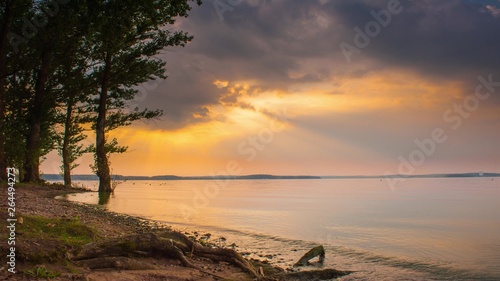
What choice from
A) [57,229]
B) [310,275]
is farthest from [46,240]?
[310,275]

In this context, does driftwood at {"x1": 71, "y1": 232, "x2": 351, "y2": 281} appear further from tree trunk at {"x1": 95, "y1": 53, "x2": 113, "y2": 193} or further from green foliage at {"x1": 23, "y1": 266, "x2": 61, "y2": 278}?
tree trunk at {"x1": 95, "y1": 53, "x2": 113, "y2": 193}

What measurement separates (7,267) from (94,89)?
3905 centimetres

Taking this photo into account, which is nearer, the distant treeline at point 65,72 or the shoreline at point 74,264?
the shoreline at point 74,264

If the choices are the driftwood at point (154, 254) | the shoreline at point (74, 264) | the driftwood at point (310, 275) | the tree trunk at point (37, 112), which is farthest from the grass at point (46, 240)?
the tree trunk at point (37, 112)

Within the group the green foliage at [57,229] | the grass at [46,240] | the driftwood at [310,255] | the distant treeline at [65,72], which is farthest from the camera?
the distant treeline at [65,72]

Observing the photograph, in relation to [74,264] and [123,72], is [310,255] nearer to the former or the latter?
[74,264]

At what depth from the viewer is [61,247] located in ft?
28.3

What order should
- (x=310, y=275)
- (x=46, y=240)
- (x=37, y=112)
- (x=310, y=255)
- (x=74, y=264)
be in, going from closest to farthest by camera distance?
(x=74, y=264)
(x=46, y=240)
(x=310, y=275)
(x=310, y=255)
(x=37, y=112)

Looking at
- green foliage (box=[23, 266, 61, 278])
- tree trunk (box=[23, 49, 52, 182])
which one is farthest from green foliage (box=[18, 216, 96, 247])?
tree trunk (box=[23, 49, 52, 182])

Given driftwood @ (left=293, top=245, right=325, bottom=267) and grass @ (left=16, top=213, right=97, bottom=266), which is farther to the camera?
driftwood @ (left=293, top=245, right=325, bottom=267)

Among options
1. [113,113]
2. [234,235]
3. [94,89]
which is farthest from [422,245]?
[94,89]

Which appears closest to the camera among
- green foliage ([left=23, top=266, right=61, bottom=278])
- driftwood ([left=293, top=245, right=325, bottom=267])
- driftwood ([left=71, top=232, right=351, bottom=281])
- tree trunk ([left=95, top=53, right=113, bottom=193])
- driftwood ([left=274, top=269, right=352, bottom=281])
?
green foliage ([left=23, top=266, right=61, bottom=278])

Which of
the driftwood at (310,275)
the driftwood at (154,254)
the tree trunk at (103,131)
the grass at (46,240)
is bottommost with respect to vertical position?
the driftwood at (310,275)

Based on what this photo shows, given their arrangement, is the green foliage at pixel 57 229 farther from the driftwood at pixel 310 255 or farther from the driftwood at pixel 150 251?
the driftwood at pixel 310 255
